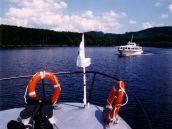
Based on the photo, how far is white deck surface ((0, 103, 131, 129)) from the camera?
7.14m

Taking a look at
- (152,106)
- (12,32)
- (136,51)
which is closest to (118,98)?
(152,106)

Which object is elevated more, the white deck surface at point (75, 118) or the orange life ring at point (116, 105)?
the orange life ring at point (116, 105)

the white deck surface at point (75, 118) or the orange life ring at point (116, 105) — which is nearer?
the orange life ring at point (116, 105)

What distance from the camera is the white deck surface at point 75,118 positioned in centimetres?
714

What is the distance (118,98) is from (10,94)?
2581cm

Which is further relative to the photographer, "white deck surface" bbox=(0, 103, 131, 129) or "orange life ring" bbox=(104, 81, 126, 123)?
"white deck surface" bbox=(0, 103, 131, 129)

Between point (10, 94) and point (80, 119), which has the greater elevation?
point (80, 119)

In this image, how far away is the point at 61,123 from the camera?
24.2ft

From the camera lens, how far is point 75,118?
7.66m

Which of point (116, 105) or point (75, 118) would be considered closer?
point (116, 105)

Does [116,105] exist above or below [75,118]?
above

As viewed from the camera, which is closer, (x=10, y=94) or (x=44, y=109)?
(x=44, y=109)

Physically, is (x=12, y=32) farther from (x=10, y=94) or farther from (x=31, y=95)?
(x=31, y=95)

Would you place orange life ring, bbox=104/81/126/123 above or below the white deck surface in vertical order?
above
